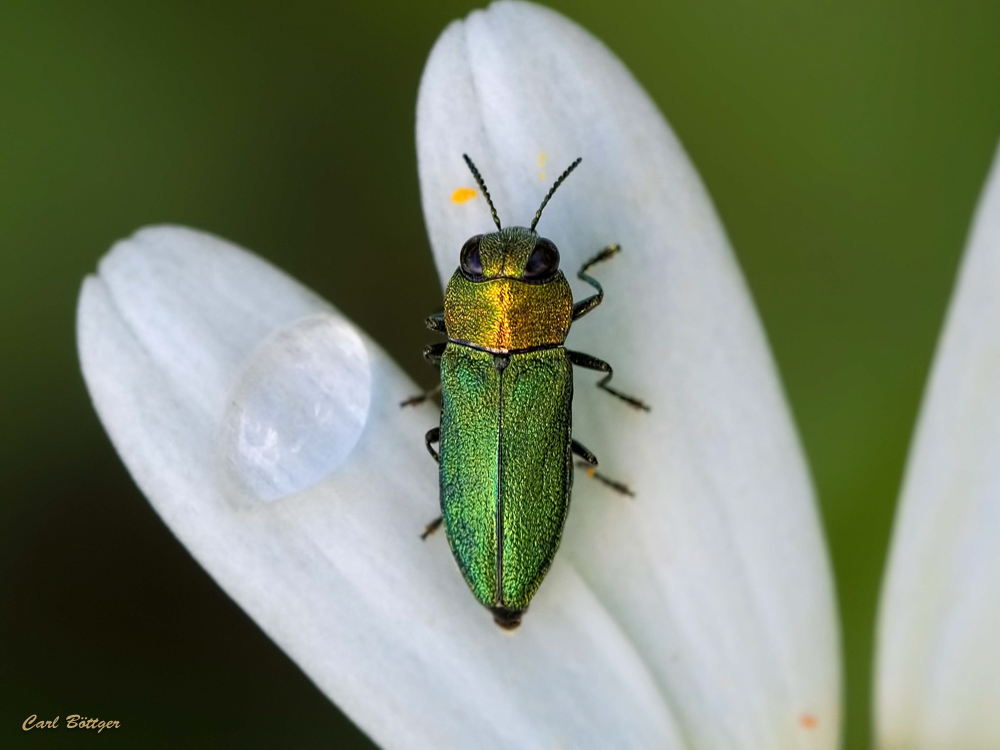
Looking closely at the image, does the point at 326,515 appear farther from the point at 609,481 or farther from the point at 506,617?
the point at 609,481

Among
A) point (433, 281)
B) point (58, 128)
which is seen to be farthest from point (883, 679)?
point (58, 128)

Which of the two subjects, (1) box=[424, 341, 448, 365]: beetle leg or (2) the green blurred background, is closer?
(1) box=[424, 341, 448, 365]: beetle leg

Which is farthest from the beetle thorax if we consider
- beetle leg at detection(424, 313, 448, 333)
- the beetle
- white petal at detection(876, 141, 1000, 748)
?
white petal at detection(876, 141, 1000, 748)

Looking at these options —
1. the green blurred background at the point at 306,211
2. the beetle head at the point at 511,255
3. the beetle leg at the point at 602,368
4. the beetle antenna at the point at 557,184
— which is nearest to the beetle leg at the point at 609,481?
the beetle leg at the point at 602,368

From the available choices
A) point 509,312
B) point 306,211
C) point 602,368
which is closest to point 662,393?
point 602,368

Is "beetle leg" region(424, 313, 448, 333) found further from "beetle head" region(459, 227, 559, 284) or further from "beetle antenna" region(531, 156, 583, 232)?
"beetle antenna" region(531, 156, 583, 232)

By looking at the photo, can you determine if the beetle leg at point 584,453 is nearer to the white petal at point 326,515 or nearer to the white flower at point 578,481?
the white flower at point 578,481
